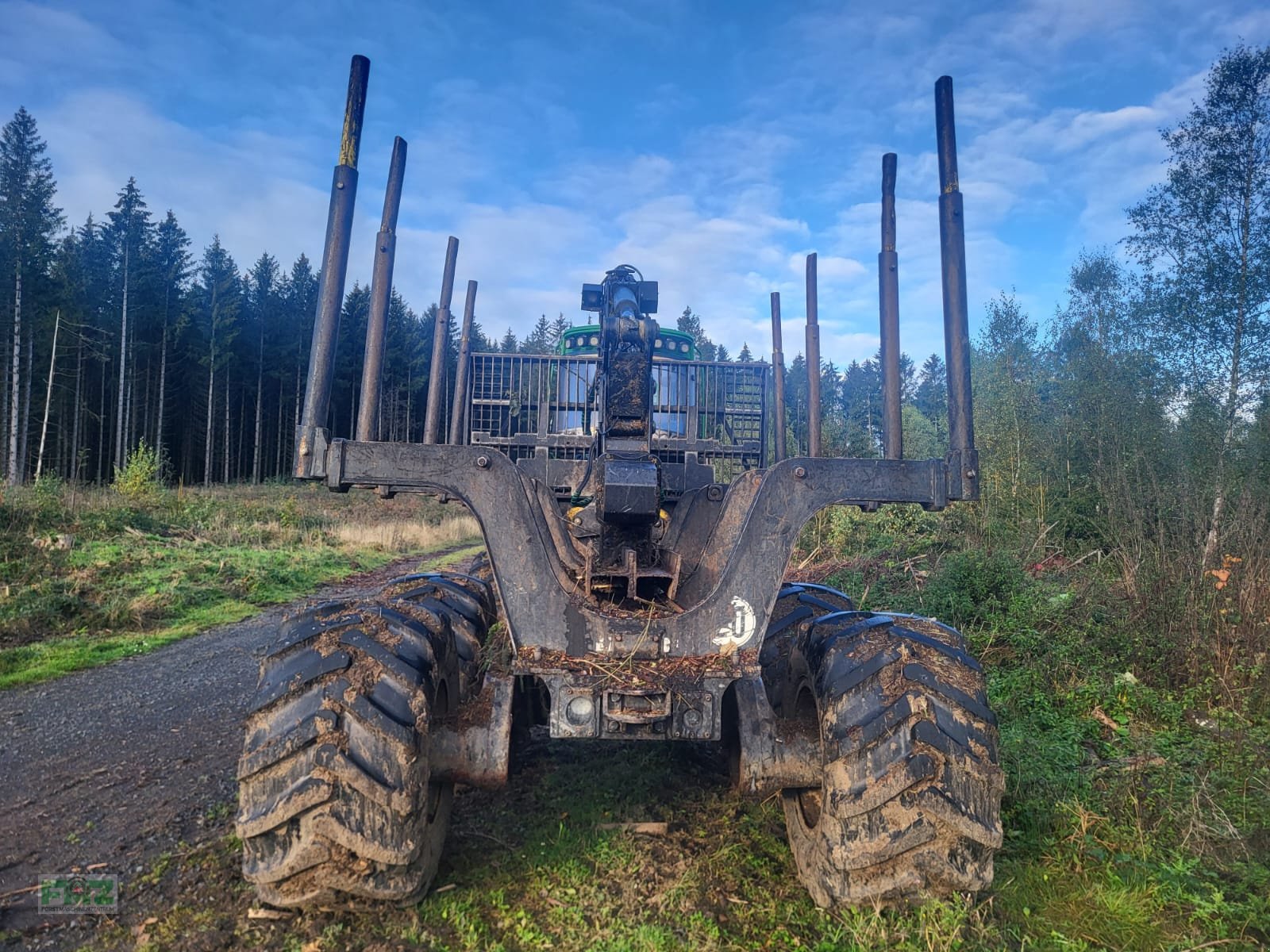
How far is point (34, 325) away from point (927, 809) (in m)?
35.4

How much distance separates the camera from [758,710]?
300cm

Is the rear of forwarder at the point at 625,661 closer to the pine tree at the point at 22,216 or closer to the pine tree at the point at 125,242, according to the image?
the pine tree at the point at 22,216

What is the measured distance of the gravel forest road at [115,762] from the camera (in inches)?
128

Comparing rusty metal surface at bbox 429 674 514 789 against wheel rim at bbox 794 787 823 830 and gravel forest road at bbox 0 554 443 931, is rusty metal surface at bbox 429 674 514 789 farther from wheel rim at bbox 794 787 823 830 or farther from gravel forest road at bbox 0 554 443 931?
gravel forest road at bbox 0 554 443 931

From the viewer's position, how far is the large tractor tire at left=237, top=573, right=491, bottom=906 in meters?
2.40

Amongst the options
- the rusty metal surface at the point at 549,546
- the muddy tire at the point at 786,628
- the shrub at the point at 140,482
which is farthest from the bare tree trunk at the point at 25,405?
the muddy tire at the point at 786,628

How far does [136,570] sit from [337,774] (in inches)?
393

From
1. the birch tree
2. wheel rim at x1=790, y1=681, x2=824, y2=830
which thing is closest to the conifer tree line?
the birch tree

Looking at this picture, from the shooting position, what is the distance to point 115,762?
446 centimetres

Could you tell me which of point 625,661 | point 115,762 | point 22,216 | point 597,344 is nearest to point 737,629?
point 625,661

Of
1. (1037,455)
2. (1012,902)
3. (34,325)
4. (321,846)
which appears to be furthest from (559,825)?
(34,325)

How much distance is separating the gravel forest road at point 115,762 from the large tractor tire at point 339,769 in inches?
43.5

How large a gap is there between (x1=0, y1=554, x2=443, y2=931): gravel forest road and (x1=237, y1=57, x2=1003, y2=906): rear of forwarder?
1325 millimetres

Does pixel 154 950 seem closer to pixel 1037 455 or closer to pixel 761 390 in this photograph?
pixel 761 390
